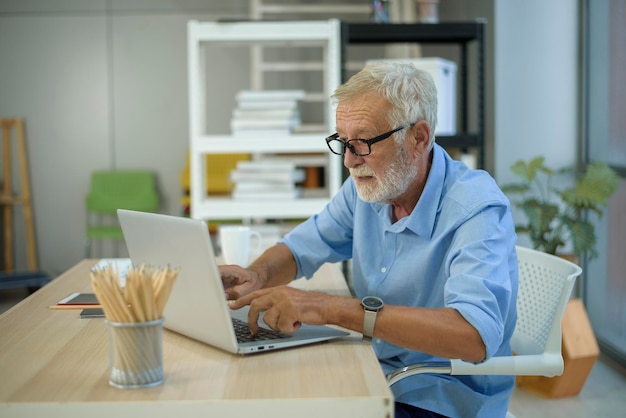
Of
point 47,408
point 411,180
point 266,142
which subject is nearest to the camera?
point 47,408

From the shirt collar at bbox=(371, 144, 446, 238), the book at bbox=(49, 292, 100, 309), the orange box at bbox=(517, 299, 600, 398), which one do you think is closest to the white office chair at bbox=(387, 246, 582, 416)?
the shirt collar at bbox=(371, 144, 446, 238)

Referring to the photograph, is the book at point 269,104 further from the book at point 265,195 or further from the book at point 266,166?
the book at point 265,195

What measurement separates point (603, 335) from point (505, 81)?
1.47 meters

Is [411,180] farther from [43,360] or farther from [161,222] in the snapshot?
[43,360]

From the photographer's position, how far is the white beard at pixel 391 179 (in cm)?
183

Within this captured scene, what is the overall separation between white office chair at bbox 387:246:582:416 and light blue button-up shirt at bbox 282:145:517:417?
0.09 metres

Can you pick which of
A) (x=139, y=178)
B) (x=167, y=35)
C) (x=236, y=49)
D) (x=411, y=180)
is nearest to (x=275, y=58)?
(x=236, y=49)

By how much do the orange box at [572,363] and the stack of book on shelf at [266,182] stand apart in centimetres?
132

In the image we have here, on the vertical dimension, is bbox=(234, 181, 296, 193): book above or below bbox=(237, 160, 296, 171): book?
below

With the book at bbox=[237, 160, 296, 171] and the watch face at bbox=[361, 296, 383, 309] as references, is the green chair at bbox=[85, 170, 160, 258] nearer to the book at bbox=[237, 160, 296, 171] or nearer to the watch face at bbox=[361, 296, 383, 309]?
the book at bbox=[237, 160, 296, 171]

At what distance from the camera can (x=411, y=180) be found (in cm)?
187

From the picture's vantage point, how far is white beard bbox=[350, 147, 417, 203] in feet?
6.02

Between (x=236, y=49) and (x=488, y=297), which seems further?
(x=236, y=49)

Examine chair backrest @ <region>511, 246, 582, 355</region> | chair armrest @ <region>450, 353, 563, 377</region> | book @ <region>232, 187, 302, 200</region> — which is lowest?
chair armrest @ <region>450, 353, 563, 377</region>
